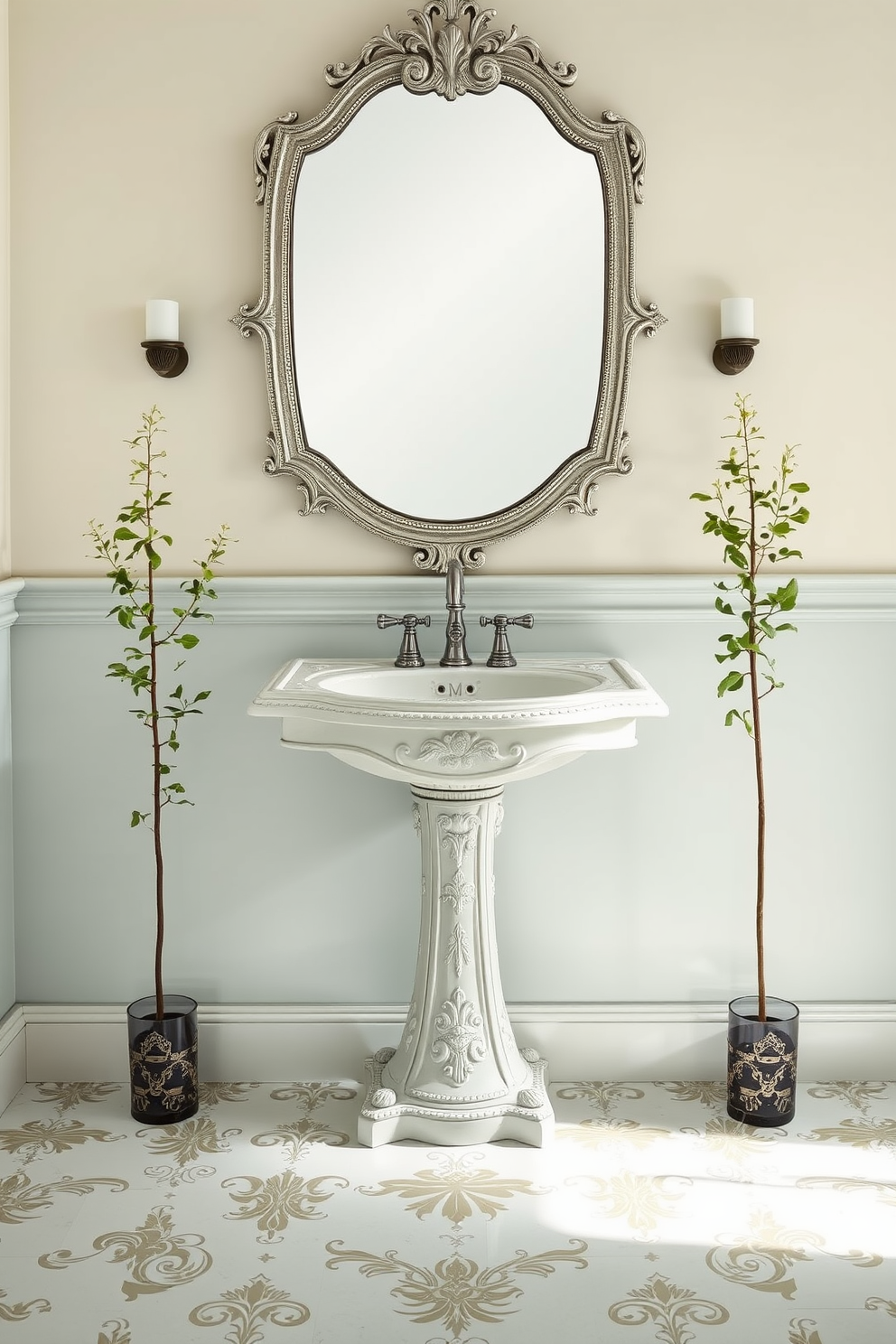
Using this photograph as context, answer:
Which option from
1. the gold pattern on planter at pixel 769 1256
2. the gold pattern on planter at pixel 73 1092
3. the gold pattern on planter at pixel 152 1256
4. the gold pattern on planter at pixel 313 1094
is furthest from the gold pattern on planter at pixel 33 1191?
the gold pattern on planter at pixel 769 1256

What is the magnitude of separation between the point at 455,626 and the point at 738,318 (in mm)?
838

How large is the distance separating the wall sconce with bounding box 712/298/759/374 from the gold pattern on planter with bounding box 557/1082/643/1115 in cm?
152

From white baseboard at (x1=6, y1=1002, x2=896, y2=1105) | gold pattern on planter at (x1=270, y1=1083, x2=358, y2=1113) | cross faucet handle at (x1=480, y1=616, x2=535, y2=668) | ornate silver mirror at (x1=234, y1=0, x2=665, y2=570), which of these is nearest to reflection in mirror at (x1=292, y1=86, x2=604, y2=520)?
ornate silver mirror at (x1=234, y1=0, x2=665, y2=570)

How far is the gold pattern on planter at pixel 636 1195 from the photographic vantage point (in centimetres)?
202

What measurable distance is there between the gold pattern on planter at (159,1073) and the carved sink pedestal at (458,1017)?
0.38m

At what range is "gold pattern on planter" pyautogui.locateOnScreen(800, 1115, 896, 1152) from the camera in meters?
2.28

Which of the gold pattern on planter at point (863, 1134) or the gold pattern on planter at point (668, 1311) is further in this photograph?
the gold pattern on planter at point (863, 1134)

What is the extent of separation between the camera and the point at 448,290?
7.92ft

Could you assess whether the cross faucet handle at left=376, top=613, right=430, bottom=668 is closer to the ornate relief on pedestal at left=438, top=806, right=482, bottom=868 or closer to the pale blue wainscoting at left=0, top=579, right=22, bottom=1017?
the ornate relief on pedestal at left=438, top=806, right=482, bottom=868

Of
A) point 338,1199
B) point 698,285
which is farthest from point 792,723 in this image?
point 338,1199

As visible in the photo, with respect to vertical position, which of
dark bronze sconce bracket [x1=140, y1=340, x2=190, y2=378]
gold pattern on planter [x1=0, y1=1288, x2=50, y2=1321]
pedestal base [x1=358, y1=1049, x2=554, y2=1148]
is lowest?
gold pattern on planter [x1=0, y1=1288, x2=50, y2=1321]

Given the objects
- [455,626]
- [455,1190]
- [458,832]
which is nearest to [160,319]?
[455,626]

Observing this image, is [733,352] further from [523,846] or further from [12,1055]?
[12,1055]

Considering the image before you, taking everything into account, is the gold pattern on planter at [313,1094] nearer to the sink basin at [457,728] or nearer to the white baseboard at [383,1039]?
the white baseboard at [383,1039]
